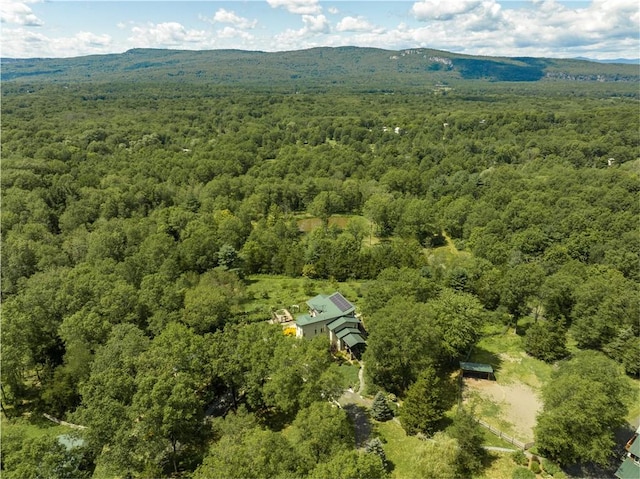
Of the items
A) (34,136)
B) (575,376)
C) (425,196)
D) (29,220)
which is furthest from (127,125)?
(575,376)

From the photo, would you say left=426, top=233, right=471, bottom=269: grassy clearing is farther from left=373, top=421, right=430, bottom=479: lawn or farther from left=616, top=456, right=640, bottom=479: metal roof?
left=616, top=456, right=640, bottom=479: metal roof

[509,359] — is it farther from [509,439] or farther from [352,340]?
[352,340]

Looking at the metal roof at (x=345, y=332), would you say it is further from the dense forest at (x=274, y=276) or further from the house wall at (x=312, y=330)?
the dense forest at (x=274, y=276)

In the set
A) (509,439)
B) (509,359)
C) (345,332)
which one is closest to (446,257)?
(509,359)

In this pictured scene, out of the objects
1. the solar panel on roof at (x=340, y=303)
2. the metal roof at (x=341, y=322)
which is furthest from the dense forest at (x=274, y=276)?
the solar panel on roof at (x=340, y=303)

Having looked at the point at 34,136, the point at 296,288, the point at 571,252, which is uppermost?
the point at 34,136

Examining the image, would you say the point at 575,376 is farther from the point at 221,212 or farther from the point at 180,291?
the point at 221,212
